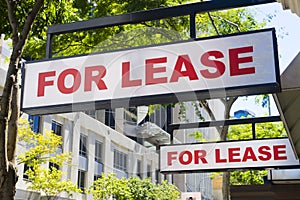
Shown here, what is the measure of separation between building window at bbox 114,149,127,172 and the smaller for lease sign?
27.9 m

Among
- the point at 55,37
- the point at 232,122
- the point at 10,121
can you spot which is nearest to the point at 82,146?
the point at 55,37

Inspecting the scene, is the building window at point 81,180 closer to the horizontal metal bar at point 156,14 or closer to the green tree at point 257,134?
the green tree at point 257,134

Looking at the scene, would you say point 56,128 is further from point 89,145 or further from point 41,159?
point 41,159

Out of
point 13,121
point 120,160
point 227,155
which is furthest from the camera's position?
point 120,160

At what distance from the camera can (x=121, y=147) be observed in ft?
117

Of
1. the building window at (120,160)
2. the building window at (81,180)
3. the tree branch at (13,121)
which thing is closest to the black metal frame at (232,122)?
the tree branch at (13,121)

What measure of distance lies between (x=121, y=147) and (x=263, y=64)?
33.0 m

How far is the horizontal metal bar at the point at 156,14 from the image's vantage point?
11.1 feet

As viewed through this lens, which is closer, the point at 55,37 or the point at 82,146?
the point at 55,37

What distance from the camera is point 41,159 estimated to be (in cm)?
2155

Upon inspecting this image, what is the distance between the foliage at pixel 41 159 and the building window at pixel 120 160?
407 inches

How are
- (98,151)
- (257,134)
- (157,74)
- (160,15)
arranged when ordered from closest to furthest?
(157,74), (160,15), (257,134), (98,151)

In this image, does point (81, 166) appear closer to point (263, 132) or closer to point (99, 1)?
point (263, 132)

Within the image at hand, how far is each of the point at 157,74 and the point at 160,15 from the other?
1.52ft
